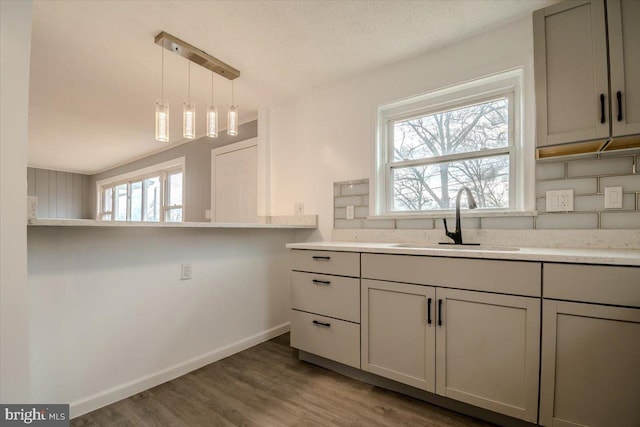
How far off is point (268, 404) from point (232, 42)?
2289 mm

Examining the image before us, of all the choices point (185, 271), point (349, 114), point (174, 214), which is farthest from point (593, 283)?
point (174, 214)

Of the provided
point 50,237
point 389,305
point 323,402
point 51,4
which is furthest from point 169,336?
point 51,4

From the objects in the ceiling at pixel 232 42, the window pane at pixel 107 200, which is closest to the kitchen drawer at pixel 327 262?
the ceiling at pixel 232 42

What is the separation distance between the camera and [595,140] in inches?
55.1

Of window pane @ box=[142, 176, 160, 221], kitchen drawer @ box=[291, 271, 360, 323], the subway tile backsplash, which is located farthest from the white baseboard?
window pane @ box=[142, 176, 160, 221]

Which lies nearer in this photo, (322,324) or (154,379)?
(154,379)

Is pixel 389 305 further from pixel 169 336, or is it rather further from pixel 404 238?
pixel 169 336

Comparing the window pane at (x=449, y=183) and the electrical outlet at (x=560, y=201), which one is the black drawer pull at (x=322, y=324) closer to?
the window pane at (x=449, y=183)

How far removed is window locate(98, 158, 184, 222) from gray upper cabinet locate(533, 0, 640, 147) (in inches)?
173

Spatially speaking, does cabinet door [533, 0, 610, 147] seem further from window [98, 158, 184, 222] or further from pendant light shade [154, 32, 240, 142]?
window [98, 158, 184, 222]

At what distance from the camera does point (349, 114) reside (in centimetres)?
252

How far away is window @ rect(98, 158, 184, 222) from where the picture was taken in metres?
4.66

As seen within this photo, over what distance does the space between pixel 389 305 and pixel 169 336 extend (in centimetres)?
139

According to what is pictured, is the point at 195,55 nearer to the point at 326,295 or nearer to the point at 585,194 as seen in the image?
the point at 326,295
